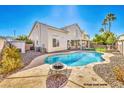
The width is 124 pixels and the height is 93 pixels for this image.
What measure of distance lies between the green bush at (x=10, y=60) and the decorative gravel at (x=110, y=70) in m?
3.39

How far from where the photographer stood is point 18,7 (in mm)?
6539

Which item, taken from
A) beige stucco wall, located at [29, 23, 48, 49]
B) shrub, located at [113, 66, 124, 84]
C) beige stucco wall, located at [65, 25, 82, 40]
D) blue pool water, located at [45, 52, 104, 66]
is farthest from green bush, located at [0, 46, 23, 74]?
shrub, located at [113, 66, 124, 84]

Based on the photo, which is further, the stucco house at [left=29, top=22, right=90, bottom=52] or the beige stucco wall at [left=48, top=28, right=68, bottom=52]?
the beige stucco wall at [left=48, top=28, right=68, bottom=52]

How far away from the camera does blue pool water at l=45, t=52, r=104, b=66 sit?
6.85 metres

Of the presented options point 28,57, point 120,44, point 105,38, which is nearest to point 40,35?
point 28,57

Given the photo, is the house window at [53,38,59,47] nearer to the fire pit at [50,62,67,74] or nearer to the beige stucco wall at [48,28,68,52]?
the beige stucco wall at [48,28,68,52]

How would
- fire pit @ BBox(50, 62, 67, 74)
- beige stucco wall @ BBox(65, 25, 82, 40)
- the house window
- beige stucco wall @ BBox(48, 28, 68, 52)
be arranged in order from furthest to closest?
the house window → beige stucco wall @ BBox(48, 28, 68, 52) → beige stucco wall @ BBox(65, 25, 82, 40) → fire pit @ BBox(50, 62, 67, 74)

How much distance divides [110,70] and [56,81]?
232 centimetres

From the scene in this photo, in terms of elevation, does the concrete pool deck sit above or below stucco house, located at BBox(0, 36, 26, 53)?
below

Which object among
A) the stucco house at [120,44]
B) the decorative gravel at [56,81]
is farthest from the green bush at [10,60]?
the stucco house at [120,44]

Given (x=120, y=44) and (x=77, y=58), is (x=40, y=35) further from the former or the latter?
(x=120, y=44)

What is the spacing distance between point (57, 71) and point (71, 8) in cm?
273

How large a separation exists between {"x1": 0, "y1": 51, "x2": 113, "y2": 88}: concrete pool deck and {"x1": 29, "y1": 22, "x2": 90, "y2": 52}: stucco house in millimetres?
1116
